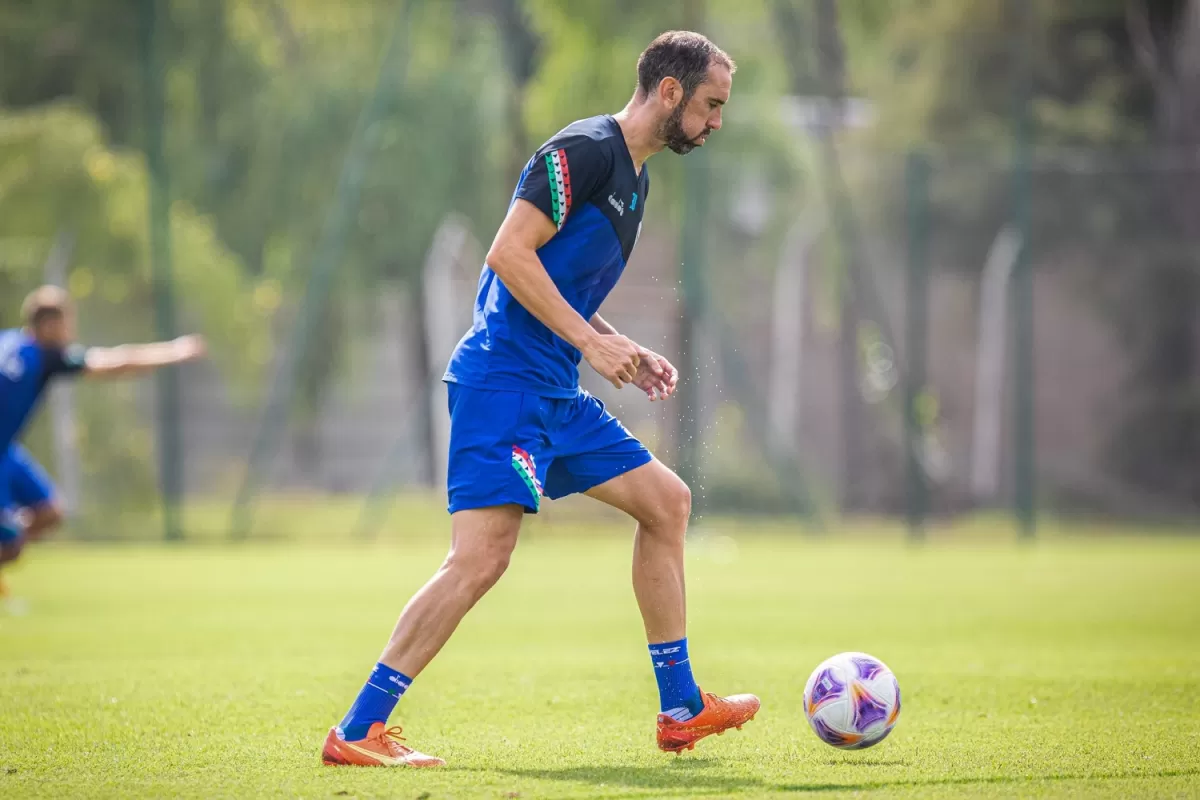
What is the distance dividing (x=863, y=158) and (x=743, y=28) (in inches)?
99.8

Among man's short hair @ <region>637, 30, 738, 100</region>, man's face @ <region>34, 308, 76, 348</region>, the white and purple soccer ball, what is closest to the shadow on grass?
the white and purple soccer ball

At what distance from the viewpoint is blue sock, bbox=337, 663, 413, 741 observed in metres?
4.67

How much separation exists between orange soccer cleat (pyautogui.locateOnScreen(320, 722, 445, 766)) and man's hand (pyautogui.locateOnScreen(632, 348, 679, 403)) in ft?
4.44

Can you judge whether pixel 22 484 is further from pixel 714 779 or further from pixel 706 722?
pixel 714 779

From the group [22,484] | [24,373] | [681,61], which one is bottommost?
[22,484]

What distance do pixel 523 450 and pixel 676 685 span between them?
37.7 inches

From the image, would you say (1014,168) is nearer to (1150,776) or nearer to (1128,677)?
(1128,677)

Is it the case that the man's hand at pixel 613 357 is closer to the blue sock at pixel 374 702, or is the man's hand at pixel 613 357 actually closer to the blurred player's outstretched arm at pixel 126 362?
the blue sock at pixel 374 702

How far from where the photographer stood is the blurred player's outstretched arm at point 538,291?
15.2ft

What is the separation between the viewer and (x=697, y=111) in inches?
196

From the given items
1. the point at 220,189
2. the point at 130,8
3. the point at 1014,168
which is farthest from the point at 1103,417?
the point at 130,8

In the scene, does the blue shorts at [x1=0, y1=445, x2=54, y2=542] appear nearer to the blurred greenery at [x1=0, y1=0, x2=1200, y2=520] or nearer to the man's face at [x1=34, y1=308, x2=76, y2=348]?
the man's face at [x1=34, y1=308, x2=76, y2=348]

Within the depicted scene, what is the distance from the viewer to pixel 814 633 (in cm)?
876

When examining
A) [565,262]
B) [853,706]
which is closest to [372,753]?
[853,706]
